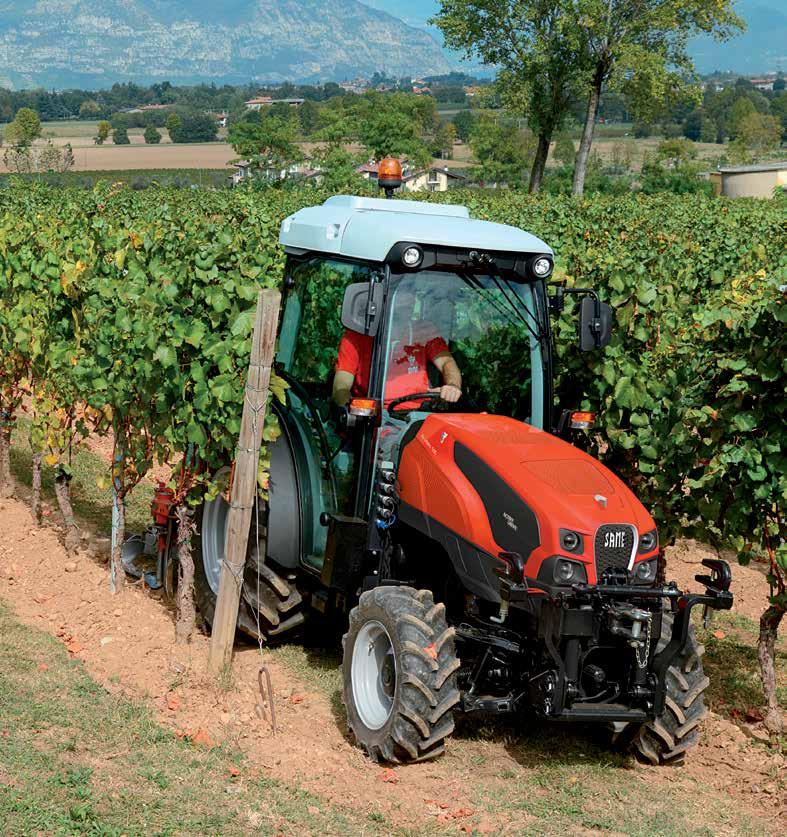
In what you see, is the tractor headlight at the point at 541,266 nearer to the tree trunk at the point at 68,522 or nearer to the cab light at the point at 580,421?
the cab light at the point at 580,421

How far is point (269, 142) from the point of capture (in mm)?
64562

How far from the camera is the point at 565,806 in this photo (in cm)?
499

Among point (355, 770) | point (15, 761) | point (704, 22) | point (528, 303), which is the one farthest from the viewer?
point (704, 22)

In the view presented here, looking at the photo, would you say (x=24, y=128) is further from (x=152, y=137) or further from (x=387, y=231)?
(x=387, y=231)

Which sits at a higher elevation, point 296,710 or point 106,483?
point 106,483

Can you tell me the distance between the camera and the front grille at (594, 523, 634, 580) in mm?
4855

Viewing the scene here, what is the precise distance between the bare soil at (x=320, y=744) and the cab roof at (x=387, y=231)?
2271 millimetres

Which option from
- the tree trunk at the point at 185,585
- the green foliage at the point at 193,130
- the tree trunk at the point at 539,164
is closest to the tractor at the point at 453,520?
the tree trunk at the point at 185,585

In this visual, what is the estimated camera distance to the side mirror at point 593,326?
557 cm

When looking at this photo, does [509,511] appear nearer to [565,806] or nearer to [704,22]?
[565,806]

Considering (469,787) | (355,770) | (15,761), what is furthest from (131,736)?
(469,787)

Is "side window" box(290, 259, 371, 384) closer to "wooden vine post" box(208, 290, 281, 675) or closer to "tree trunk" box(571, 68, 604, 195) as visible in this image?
"wooden vine post" box(208, 290, 281, 675)

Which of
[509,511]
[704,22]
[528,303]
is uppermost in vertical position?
[704,22]

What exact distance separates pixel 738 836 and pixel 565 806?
74 cm
